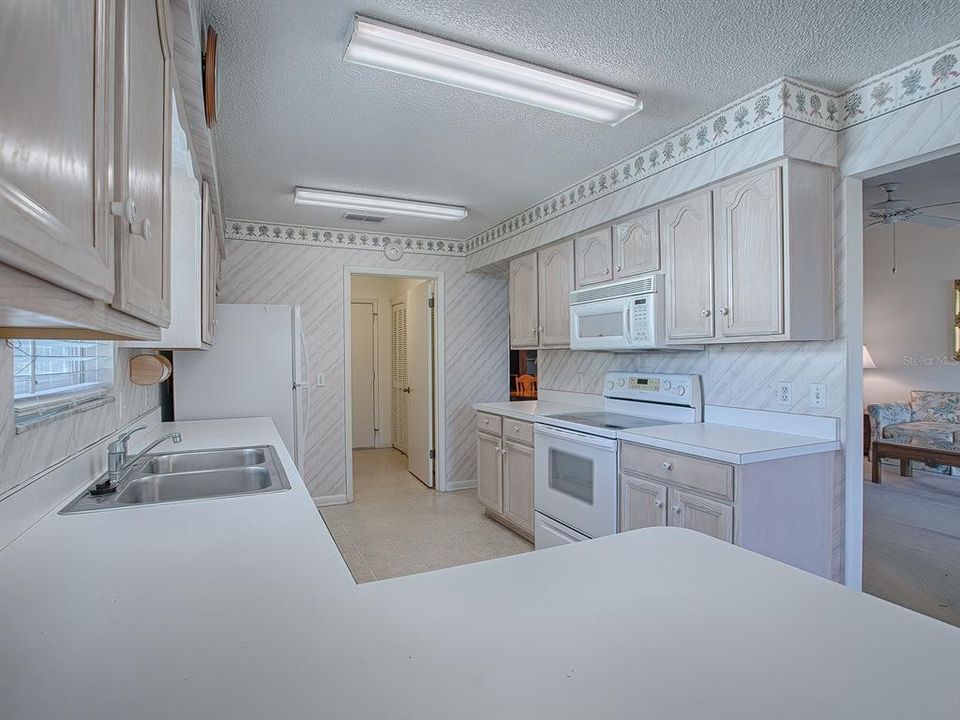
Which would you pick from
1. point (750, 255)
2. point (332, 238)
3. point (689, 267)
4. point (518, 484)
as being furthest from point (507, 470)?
point (332, 238)

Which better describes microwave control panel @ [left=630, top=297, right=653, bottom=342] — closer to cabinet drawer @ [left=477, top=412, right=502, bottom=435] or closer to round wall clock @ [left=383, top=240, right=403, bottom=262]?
cabinet drawer @ [left=477, top=412, right=502, bottom=435]

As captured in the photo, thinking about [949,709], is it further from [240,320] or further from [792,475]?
Answer: [240,320]

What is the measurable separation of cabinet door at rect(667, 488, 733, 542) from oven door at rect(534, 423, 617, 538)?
36 centimetres

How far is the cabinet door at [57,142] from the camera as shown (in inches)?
14.8

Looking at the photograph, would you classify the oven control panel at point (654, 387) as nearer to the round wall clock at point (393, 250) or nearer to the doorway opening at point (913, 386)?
the doorway opening at point (913, 386)

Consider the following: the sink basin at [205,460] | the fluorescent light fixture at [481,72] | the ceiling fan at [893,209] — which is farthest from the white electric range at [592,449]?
the ceiling fan at [893,209]

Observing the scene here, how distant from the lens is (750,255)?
7.80ft

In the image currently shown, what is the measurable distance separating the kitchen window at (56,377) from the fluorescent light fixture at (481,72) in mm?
1257

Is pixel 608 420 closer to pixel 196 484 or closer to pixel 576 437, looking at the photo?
pixel 576 437

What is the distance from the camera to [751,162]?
2328 mm

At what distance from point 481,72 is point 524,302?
2288 mm

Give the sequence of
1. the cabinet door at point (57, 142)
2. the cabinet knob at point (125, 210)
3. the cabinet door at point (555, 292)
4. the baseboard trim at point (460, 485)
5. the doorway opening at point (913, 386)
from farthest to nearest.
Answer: the baseboard trim at point (460, 485)
the cabinet door at point (555, 292)
the doorway opening at point (913, 386)
the cabinet knob at point (125, 210)
the cabinet door at point (57, 142)

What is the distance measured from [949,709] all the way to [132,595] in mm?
1166

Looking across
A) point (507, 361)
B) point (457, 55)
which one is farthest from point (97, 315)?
point (507, 361)
